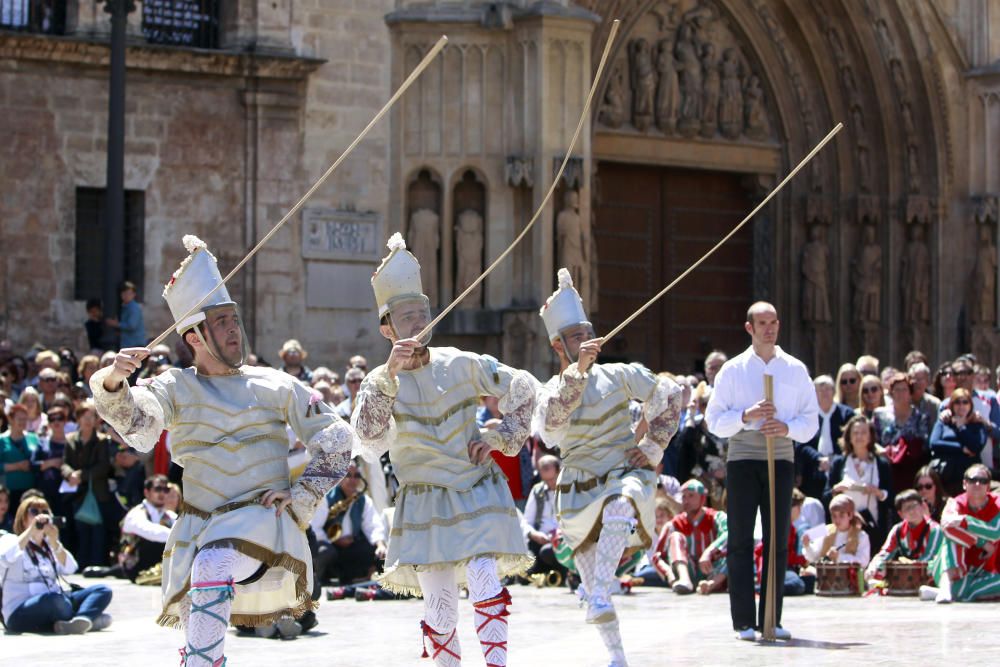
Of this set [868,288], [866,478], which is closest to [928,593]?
[866,478]

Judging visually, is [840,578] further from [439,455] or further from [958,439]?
[439,455]

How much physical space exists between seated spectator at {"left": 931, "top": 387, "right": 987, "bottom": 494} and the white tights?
8861 mm

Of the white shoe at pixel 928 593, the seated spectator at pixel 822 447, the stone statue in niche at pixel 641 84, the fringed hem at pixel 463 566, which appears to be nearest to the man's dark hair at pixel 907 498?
the white shoe at pixel 928 593

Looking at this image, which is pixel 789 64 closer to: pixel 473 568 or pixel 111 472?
pixel 111 472

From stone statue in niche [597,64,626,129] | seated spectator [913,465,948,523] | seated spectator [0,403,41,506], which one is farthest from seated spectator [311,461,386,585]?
stone statue in niche [597,64,626,129]

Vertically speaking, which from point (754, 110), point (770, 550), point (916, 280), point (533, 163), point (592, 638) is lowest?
point (592, 638)

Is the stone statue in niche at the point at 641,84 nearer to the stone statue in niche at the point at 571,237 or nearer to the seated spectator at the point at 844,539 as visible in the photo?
the stone statue in niche at the point at 571,237

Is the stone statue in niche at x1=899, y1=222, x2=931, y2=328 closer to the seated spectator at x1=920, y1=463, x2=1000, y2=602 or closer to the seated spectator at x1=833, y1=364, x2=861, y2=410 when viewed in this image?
the seated spectator at x1=833, y1=364, x2=861, y2=410

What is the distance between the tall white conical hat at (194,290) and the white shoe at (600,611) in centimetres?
276

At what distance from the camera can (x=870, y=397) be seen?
16.2m

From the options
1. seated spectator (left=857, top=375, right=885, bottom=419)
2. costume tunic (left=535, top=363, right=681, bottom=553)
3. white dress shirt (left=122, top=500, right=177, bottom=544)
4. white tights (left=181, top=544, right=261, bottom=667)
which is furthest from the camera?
seated spectator (left=857, top=375, right=885, bottom=419)

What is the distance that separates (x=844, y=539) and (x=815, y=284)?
1133cm

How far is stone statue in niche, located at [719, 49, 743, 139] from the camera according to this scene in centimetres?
2558

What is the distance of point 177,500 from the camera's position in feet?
49.7
